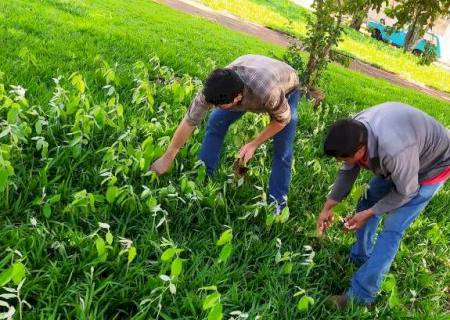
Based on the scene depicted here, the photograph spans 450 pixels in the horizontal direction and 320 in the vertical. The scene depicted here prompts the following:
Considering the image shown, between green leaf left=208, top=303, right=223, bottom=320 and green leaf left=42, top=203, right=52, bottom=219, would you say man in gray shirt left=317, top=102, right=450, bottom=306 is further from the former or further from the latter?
green leaf left=42, top=203, right=52, bottom=219

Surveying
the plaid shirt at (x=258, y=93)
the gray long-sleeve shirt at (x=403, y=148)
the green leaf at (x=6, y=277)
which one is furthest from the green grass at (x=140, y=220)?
the gray long-sleeve shirt at (x=403, y=148)

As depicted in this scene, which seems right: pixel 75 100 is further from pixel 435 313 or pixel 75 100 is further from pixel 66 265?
pixel 435 313

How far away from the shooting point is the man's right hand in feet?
10.7

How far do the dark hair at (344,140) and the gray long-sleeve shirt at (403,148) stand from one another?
139 mm

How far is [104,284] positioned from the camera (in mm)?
2471

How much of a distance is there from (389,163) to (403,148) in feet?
0.33

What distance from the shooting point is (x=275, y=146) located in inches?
143

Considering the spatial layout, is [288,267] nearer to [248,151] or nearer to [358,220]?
[358,220]

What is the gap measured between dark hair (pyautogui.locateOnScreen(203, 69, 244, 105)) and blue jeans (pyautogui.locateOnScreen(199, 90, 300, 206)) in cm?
89

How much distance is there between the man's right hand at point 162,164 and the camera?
327 centimetres

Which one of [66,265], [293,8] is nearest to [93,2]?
[66,265]

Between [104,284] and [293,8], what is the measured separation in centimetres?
2327

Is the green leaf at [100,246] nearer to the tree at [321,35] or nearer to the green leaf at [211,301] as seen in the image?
the green leaf at [211,301]

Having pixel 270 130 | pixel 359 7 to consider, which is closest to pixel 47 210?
pixel 270 130
